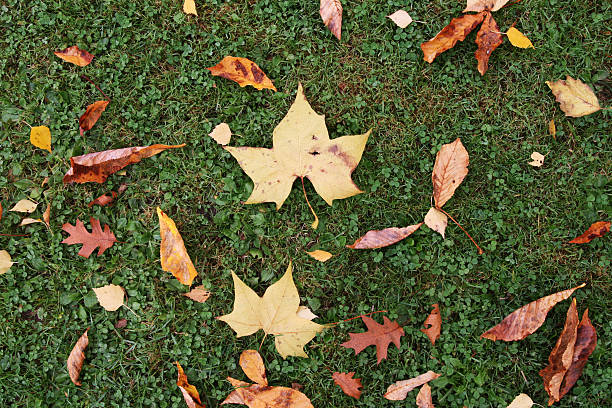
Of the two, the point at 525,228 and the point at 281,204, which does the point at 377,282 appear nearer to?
the point at 281,204

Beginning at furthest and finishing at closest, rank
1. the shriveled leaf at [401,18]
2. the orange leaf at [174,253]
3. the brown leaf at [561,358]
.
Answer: the shriveled leaf at [401,18], the orange leaf at [174,253], the brown leaf at [561,358]

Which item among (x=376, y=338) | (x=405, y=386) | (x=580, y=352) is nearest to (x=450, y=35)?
(x=376, y=338)

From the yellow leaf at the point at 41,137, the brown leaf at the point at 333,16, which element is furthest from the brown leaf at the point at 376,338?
the yellow leaf at the point at 41,137

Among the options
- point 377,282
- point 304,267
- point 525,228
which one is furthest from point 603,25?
point 304,267

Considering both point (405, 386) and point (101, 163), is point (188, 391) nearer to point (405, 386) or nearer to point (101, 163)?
point (405, 386)

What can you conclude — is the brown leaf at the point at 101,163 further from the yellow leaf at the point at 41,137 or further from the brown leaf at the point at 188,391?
the brown leaf at the point at 188,391

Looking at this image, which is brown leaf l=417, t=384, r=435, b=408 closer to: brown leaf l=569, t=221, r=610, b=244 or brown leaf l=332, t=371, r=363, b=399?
brown leaf l=332, t=371, r=363, b=399
